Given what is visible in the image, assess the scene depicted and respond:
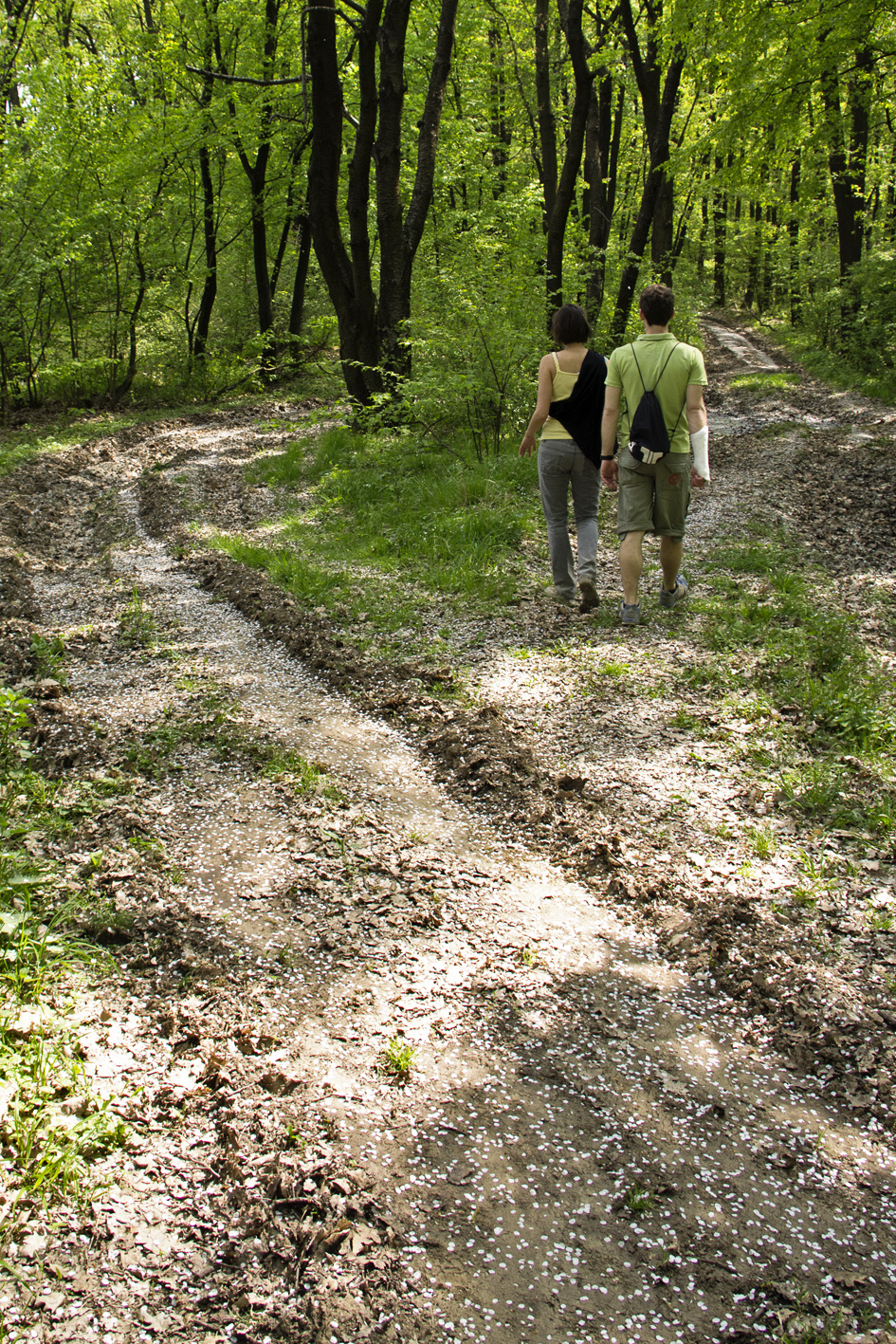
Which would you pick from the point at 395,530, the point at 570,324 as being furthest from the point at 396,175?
the point at 570,324

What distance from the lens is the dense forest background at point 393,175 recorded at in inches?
472

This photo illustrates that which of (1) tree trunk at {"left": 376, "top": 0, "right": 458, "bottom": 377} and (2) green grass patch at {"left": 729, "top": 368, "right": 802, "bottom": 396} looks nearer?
(1) tree trunk at {"left": 376, "top": 0, "right": 458, "bottom": 377}

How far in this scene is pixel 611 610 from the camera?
676cm

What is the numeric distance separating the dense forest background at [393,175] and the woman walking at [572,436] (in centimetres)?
406

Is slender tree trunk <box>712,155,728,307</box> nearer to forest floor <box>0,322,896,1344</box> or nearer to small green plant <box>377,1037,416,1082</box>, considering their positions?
forest floor <box>0,322,896,1344</box>

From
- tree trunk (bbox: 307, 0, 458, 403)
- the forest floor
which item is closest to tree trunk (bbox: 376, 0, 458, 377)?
tree trunk (bbox: 307, 0, 458, 403)

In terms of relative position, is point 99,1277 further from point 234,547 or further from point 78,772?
point 234,547

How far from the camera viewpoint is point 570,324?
6023 mm

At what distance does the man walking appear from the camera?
18.7 feet

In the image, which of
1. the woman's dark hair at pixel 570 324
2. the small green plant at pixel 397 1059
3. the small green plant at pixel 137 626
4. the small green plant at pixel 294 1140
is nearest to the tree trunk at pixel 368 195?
the woman's dark hair at pixel 570 324

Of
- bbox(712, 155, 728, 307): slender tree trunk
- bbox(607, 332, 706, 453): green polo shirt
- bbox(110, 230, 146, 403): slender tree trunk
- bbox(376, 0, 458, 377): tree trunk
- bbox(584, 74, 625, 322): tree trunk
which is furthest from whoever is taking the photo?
bbox(712, 155, 728, 307): slender tree trunk

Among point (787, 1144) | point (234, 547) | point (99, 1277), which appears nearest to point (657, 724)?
point (787, 1144)

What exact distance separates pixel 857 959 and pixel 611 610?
3.89 meters

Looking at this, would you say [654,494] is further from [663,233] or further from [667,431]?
[663,233]
